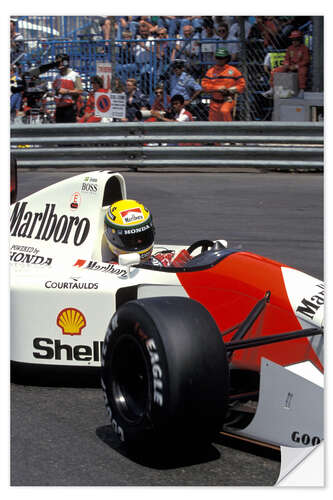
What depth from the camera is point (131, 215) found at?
520 cm

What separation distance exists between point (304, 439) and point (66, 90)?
11.1m

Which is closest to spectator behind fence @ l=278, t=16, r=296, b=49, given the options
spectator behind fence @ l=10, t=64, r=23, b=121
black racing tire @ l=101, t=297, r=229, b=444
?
Result: spectator behind fence @ l=10, t=64, r=23, b=121

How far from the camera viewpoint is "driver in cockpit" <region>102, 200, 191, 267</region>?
5180 mm

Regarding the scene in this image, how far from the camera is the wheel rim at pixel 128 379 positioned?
3.77 metres

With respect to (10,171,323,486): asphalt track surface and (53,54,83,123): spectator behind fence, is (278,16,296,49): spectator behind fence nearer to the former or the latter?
(53,54,83,123): spectator behind fence

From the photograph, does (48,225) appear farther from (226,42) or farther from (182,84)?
(226,42)

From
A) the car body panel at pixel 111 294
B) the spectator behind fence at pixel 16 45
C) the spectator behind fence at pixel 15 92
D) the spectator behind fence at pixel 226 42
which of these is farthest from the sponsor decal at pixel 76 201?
the spectator behind fence at pixel 16 45

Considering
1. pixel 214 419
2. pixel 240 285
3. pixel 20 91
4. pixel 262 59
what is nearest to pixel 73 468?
pixel 214 419

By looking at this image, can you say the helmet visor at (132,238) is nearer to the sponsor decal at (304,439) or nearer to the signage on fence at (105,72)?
the sponsor decal at (304,439)

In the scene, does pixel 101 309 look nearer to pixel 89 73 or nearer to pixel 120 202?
pixel 120 202

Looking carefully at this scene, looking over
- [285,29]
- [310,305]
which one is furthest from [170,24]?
[310,305]

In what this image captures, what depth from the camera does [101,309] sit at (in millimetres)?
4766

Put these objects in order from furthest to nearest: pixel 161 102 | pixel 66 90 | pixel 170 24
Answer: pixel 170 24 < pixel 66 90 < pixel 161 102

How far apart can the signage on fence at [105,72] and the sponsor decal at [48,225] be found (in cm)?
782
